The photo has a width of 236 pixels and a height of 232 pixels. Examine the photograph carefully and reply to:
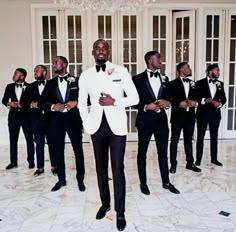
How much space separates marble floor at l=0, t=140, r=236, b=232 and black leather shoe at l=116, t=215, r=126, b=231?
0.25 feet

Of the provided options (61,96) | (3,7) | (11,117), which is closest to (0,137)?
(11,117)

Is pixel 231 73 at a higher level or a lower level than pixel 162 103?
higher

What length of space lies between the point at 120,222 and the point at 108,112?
1.03 metres

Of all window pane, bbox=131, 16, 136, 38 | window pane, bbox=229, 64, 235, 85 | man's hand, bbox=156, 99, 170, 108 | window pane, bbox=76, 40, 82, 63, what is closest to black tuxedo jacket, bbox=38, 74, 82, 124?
man's hand, bbox=156, 99, 170, 108

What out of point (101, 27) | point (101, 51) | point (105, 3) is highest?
point (101, 27)

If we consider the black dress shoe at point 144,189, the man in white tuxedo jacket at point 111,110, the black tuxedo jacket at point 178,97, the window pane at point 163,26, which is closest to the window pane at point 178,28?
the window pane at point 163,26

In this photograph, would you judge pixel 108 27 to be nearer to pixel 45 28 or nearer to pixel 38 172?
pixel 45 28

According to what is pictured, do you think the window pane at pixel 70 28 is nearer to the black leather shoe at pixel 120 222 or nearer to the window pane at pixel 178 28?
the window pane at pixel 178 28

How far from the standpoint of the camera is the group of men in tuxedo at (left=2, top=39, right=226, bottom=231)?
121 inches

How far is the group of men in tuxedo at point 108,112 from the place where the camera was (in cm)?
306

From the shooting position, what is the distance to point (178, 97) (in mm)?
4664

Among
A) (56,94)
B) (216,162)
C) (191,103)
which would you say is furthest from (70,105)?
(216,162)

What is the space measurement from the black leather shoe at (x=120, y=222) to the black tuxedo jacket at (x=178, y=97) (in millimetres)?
1958

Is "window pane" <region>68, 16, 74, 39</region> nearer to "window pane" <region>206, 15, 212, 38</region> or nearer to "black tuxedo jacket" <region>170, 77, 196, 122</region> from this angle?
"window pane" <region>206, 15, 212, 38</region>
